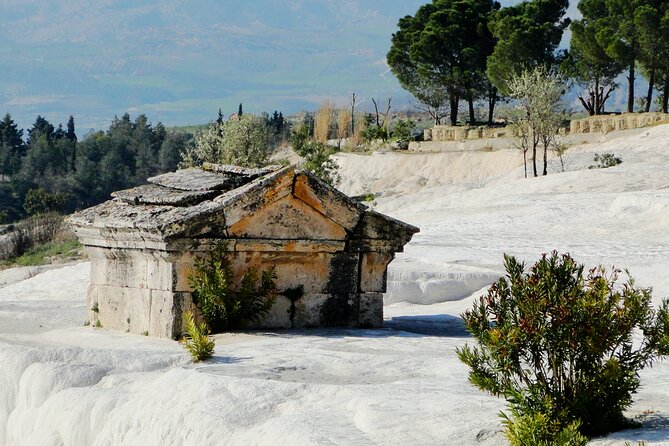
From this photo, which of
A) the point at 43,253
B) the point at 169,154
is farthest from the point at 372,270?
the point at 169,154

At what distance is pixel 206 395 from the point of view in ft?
24.1

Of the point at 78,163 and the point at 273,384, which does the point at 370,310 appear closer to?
the point at 273,384

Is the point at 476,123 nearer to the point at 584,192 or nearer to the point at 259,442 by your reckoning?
the point at 584,192

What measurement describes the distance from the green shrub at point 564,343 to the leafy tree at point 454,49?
73.6 metres

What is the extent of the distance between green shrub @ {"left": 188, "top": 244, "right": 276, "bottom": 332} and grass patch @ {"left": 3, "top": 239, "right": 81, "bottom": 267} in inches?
1283

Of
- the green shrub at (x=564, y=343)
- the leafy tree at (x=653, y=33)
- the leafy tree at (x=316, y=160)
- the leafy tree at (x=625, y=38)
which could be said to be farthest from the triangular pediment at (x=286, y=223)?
the leafy tree at (x=625, y=38)

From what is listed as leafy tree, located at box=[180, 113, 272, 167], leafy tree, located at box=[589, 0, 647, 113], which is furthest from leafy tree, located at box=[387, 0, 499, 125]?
leafy tree, located at box=[180, 113, 272, 167]

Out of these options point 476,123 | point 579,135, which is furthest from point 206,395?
point 476,123

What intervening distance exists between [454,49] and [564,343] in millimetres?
76502

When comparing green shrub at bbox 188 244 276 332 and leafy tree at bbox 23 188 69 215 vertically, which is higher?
green shrub at bbox 188 244 276 332

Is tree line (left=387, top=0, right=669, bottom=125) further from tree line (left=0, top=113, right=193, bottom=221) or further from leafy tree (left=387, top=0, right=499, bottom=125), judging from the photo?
tree line (left=0, top=113, right=193, bottom=221)

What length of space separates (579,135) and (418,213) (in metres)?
26.1

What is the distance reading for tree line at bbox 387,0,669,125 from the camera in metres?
66.8

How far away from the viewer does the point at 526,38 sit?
236 ft
